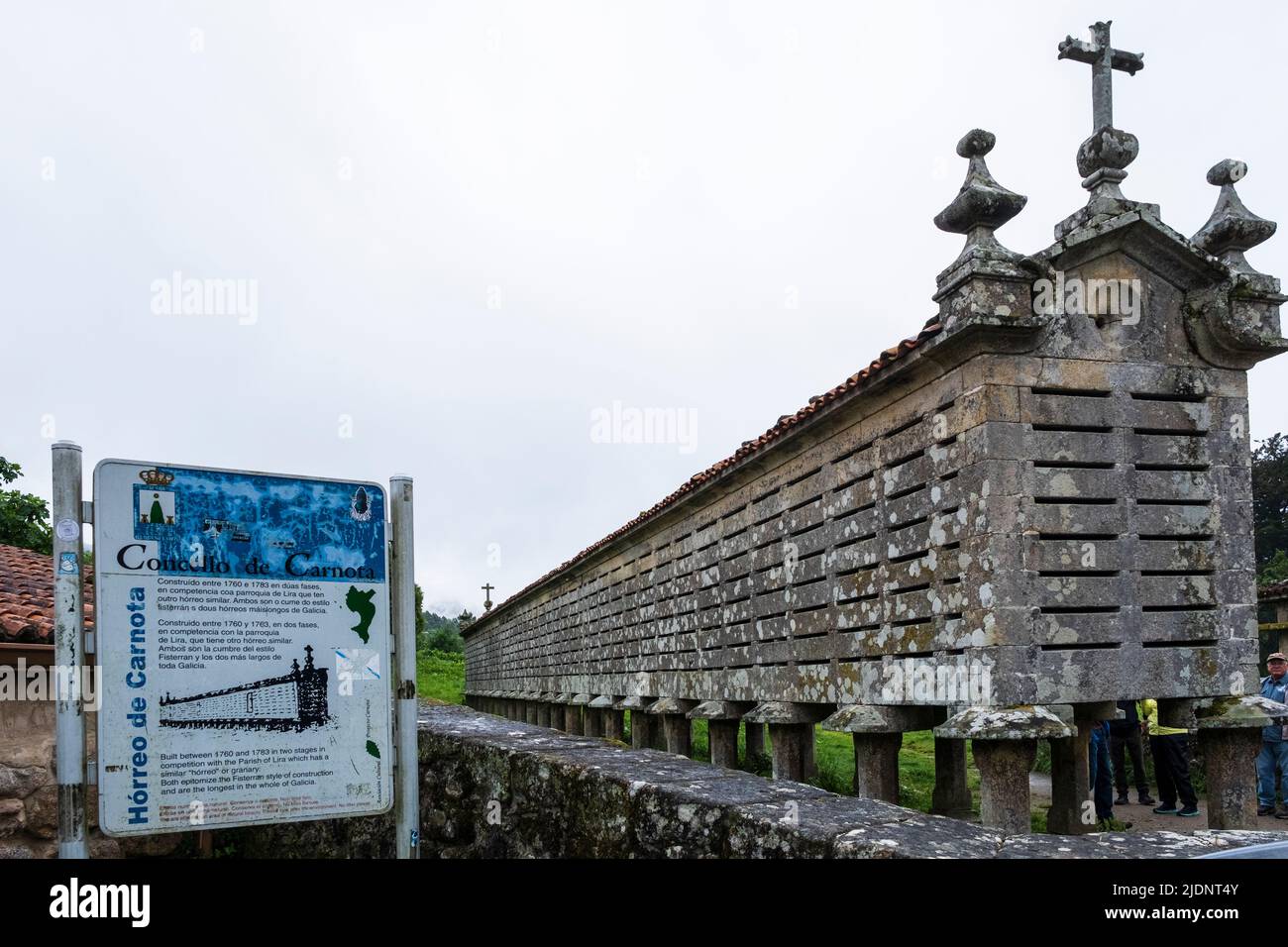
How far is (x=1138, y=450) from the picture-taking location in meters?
7.39

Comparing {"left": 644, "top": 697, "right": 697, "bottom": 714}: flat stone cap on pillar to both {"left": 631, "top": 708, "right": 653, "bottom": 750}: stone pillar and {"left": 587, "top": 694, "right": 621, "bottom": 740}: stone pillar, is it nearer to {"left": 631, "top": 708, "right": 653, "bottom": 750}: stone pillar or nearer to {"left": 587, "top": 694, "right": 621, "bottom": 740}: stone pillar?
{"left": 631, "top": 708, "right": 653, "bottom": 750}: stone pillar

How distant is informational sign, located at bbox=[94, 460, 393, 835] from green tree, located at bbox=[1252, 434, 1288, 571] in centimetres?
3345

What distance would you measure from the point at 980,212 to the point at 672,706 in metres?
8.19

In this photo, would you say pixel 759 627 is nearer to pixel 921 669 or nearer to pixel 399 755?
pixel 921 669

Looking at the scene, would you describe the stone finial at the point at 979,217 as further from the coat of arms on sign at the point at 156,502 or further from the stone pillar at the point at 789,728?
the coat of arms on sign at the point at 156,502

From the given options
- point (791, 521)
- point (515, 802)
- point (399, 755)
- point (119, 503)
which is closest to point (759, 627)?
point (791, 521)

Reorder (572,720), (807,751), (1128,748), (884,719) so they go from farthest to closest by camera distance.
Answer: (572,720), (1128,748), (807,751), (884,719)

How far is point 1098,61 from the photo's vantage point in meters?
8.30

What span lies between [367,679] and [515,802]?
104 cm

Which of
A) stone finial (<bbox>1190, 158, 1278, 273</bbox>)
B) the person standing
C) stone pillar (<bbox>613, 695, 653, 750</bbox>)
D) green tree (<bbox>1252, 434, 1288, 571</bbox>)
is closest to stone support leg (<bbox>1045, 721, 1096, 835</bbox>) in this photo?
the person standing

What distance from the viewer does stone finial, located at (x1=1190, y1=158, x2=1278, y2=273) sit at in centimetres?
788

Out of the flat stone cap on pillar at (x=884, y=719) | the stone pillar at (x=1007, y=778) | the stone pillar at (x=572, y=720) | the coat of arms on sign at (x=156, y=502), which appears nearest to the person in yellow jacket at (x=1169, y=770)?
the flat stone cap on pillar at (x=884, y=719)

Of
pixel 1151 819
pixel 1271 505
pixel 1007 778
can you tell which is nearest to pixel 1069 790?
pixel 1007 778

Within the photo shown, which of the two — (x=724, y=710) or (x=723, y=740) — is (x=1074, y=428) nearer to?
(x=724, y=710)
